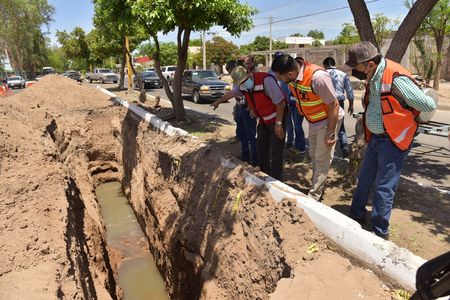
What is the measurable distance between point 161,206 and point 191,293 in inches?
72.2

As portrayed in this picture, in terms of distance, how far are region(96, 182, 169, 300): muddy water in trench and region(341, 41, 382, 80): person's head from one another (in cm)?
486

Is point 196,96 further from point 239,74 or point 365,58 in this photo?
point 365,58

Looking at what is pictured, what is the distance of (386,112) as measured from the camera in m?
3.33

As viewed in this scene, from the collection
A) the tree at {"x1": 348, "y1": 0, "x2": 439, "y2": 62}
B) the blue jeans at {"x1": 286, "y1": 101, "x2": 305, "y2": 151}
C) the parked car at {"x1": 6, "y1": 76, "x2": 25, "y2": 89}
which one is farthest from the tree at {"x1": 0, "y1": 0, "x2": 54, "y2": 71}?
the tree at {"x1": 348, "y1": 0, "x2": 439, "y2": 62}

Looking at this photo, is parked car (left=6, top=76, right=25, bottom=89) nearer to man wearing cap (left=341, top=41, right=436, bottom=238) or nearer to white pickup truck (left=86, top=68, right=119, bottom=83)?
white pickup truck (left=86, top=68, right=119, bottom=83)

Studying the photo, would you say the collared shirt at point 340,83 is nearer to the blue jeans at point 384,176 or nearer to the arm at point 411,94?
the blue jeans at point 384,176

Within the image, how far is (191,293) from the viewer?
5.39m

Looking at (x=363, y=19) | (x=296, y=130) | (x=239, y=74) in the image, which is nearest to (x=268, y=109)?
(x=239, y=74)

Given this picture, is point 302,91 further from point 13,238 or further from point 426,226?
point 13,238

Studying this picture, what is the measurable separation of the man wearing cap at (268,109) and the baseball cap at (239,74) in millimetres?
99

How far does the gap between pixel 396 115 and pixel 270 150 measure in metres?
2.19

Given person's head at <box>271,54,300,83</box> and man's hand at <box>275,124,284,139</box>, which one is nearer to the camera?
person's head at <box>271,54,300,83</box>

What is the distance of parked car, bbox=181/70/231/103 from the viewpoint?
61.0ft

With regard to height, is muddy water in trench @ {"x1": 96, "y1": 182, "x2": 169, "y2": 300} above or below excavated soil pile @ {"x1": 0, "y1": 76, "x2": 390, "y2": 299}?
below
